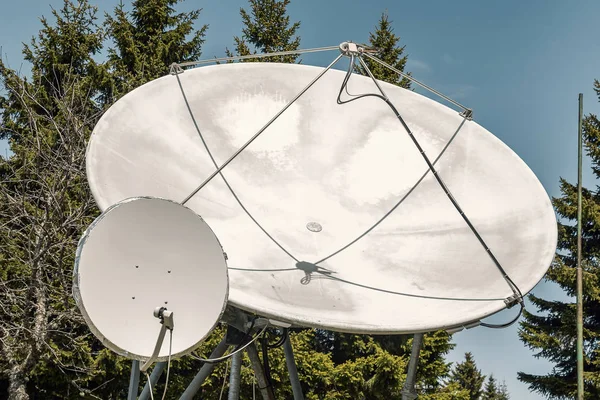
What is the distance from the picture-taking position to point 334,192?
7.88m

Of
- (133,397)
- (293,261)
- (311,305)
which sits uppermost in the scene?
(293,261)

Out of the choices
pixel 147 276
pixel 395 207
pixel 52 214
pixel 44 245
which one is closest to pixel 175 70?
pixel 395 207

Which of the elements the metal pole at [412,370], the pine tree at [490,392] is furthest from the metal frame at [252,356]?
the pine tree at [490,392]

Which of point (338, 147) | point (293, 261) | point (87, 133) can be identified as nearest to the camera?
point (293, 261)

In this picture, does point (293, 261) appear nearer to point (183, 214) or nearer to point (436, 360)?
point (183, 214)

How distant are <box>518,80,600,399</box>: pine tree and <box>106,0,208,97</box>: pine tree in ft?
41.2

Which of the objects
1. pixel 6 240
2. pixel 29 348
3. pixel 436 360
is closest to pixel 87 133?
pixel 6 240

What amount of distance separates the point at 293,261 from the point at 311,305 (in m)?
0.97

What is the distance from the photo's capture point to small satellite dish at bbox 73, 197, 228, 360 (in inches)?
173

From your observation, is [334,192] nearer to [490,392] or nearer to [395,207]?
[395,207]

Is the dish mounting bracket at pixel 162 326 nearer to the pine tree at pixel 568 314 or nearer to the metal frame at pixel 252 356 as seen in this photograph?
the metal frame at pixel 252 356

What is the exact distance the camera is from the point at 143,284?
183 inches

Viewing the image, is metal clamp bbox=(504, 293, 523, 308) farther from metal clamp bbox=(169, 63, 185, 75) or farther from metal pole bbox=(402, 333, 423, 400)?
metal clamp bbox=(169, 63, 185, 75)

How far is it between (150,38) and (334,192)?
1626cm
